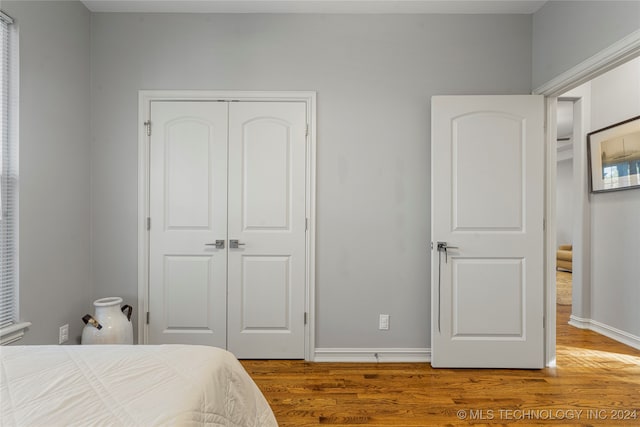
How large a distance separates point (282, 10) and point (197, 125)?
113 cm

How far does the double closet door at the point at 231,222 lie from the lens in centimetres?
279

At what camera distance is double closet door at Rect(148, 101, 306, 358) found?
2.79 metres

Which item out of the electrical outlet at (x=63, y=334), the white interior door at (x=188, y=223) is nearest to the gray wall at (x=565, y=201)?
the white interior door at (x=188, y=223)

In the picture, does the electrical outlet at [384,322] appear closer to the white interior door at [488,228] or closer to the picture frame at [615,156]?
the white interior door at [488,228]

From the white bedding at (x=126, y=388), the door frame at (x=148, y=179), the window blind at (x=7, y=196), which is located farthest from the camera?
the door frame at (x=148, y=179)

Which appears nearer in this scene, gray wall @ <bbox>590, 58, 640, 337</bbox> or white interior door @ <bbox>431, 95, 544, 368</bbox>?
white interior door @ <bbox>431, 95, 544, 368</bbox>

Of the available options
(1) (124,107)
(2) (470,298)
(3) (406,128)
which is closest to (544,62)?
(3) (406,128)

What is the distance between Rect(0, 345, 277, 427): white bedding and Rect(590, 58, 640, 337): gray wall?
360cm

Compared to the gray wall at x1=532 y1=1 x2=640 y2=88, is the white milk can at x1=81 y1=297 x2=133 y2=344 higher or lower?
lower

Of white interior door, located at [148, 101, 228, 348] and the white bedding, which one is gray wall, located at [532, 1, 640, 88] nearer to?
white interior door, located at [148, 101, 228, 348]

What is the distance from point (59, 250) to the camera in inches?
97.3

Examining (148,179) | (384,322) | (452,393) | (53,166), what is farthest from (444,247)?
(53,166)

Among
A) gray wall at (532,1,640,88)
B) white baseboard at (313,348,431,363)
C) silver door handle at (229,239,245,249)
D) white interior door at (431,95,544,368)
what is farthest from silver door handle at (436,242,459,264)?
silver door handle at (229,239,245,249)

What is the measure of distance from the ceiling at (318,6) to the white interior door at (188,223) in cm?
73
